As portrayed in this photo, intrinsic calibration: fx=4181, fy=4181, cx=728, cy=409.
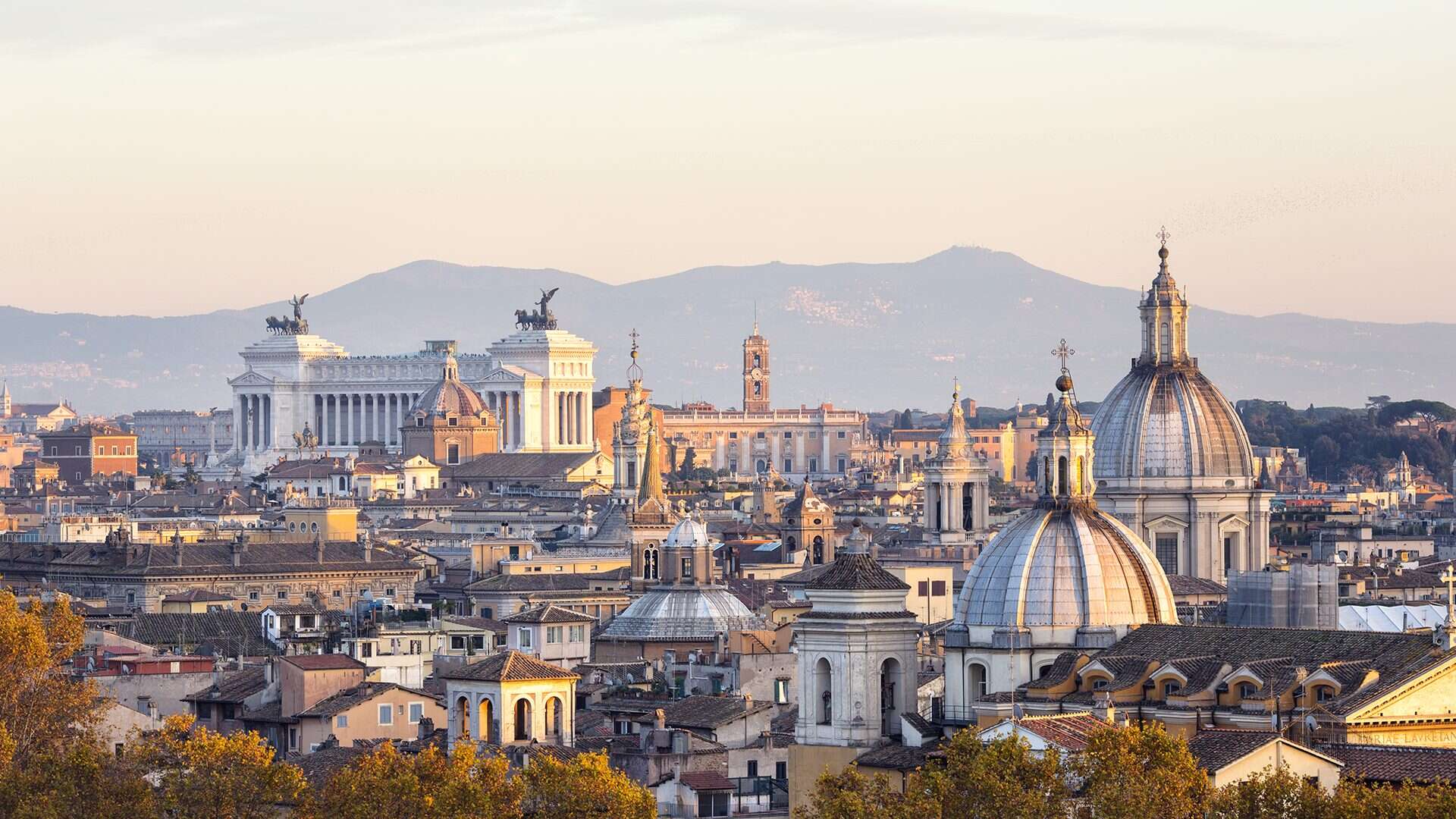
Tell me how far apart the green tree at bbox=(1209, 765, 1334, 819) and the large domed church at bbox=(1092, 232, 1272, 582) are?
40052 mm

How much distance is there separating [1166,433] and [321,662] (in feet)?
79.6

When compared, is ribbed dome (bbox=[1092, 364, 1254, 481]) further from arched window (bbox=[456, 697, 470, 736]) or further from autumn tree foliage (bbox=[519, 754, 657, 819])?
autumn tree foliage (bbox=[519, 754, 657, 819])

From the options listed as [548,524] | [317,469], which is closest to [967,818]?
[548,524]

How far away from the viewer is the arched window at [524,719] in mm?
60625

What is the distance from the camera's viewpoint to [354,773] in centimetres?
5212

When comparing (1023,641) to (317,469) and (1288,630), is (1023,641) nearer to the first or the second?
(1288,630)

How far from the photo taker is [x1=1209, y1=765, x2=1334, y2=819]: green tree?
1681 inches

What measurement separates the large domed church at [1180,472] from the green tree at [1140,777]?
38751mm

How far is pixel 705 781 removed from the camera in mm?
57531

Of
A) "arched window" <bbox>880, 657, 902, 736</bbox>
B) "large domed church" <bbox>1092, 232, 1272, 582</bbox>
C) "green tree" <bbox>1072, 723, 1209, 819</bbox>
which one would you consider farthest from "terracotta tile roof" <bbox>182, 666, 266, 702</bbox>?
"green tree" <bbox>1072, 723, 1209, 819</bbox>

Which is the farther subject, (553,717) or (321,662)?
(321,662)

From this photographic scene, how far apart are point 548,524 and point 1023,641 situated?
3544 inches

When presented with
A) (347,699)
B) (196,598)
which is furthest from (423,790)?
(196,598)

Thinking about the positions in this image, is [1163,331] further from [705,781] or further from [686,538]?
[705,781]
